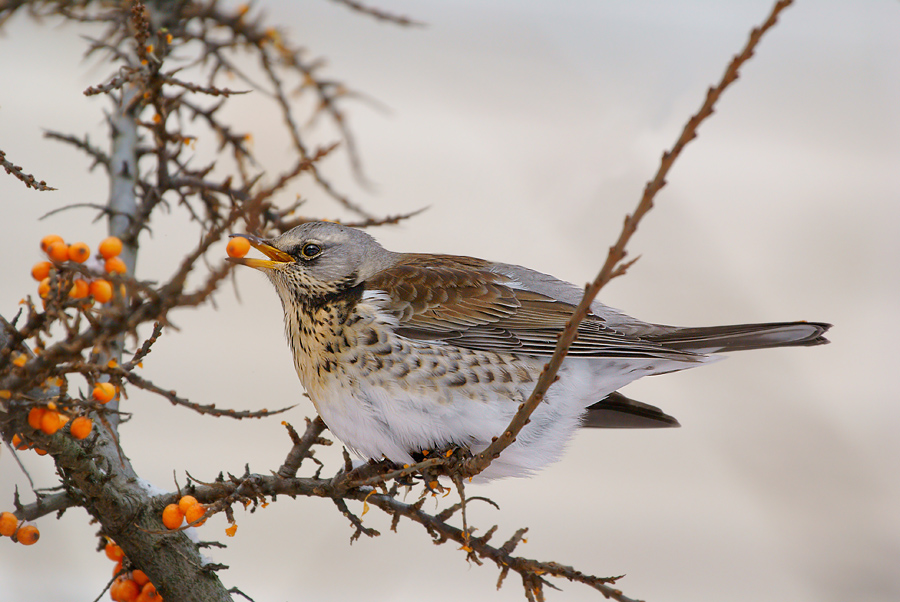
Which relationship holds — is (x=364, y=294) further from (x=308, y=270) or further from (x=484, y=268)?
(x=484, y=268)

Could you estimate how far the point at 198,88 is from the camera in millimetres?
1161

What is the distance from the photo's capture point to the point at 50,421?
0.91m

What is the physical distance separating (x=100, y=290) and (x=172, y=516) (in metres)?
0.45

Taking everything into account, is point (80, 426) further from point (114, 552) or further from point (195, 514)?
point (114, 552)

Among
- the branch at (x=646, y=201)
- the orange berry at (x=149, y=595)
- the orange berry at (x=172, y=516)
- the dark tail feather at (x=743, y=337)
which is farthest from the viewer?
the dark tail feather at (x=743, y=337)

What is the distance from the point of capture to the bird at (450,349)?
1.50 metres

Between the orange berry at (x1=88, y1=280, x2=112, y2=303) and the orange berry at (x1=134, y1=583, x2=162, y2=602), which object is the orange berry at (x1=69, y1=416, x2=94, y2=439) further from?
the orange berry at (x1=134, y1=583, x2=162, y2=602)

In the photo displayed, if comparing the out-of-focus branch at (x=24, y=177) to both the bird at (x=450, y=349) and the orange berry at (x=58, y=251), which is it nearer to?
the orange berry at (x=58, y=251)

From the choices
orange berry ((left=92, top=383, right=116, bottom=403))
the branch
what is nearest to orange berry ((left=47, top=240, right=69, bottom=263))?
orange berry ((left=92, top=383, right=116, bottom=403))

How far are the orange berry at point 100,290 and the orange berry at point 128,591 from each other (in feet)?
2.14

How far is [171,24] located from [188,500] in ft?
3.76

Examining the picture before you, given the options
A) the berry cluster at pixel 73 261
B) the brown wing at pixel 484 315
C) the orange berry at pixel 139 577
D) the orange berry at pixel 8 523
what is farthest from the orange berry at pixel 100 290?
the brown wing at pixel 484 315

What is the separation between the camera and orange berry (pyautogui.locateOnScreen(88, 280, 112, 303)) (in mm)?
897

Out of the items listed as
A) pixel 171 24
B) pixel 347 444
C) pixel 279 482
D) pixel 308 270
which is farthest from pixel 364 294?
pixel 171 24
